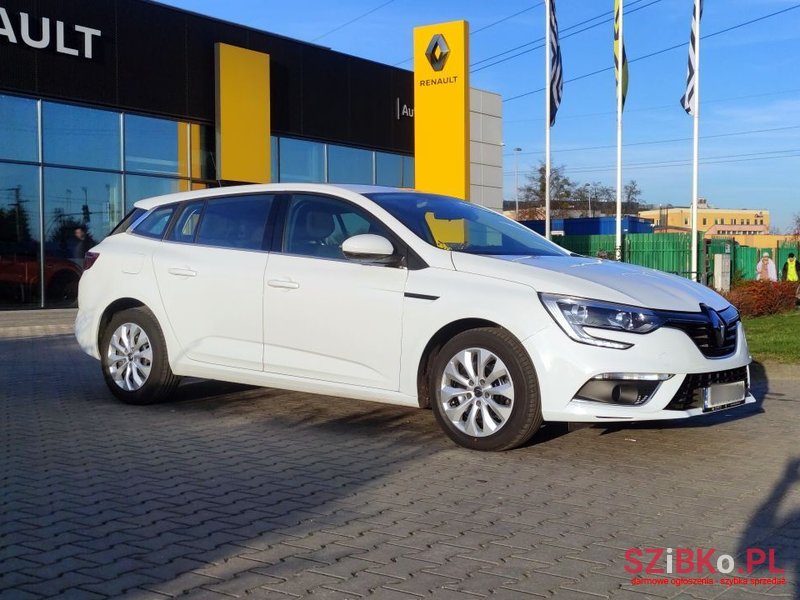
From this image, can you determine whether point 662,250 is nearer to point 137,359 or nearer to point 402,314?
point 137,359

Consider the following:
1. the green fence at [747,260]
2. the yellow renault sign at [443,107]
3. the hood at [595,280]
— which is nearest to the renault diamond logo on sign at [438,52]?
the yellow renault sign at [443,107]

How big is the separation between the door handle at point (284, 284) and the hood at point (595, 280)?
1.26 meters

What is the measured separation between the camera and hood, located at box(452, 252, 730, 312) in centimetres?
575

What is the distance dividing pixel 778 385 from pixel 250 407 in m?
5.30

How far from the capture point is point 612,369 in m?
5.56

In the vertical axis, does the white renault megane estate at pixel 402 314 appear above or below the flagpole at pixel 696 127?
below

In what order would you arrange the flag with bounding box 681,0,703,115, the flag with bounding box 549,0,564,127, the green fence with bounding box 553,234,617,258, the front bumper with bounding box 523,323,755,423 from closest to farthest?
the front bumper with bounding box 523,323,755,423, the flag with bounding box 681,0,703,115, the flag with bounding box 549,0,564,127, the green fence with bounding box 553,234,617,258

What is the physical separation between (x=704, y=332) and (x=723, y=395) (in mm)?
460

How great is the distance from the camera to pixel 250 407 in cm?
780

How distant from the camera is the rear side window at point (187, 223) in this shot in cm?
769

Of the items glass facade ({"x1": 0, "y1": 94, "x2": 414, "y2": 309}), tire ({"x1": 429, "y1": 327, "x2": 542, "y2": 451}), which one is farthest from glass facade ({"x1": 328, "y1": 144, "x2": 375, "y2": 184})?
tire ({"x1": 429, "y1": 327, "x2": 542, "y2": 451})

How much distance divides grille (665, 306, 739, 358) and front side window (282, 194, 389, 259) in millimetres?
2166

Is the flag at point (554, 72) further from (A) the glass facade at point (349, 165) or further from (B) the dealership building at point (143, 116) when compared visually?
(A) the glass facade at point (349, 165)

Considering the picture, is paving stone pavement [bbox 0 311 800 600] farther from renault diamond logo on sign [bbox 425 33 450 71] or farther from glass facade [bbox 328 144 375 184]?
glass facade [bbox 328 144 375 184]
